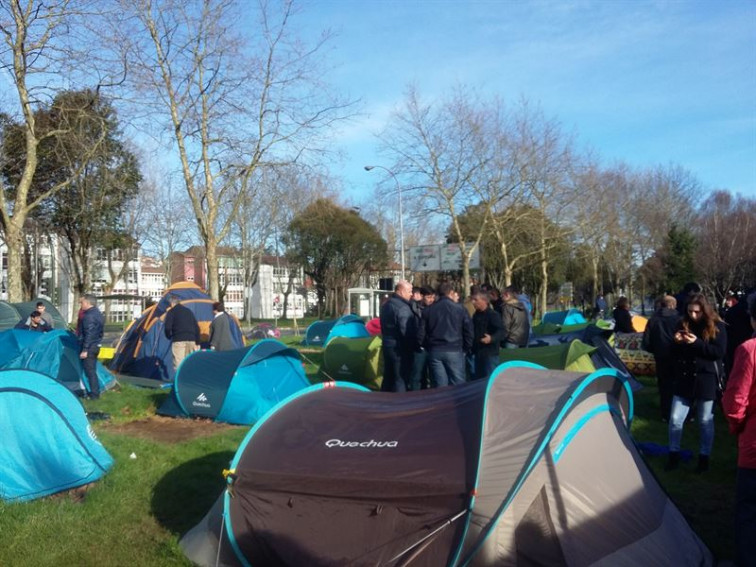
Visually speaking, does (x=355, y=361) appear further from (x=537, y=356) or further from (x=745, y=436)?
(x=745, y=436)

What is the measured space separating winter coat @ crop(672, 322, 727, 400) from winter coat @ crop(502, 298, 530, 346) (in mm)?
3485

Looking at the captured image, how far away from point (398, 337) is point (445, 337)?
930 millimetres

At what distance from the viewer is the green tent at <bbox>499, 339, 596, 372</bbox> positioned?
8.92m

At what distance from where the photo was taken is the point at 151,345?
13211 mm

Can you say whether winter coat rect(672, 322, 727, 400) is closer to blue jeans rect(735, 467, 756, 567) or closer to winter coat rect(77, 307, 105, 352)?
blue jeans rect(735, 467, 756, 567)

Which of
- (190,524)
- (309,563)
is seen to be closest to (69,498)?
(190,524)

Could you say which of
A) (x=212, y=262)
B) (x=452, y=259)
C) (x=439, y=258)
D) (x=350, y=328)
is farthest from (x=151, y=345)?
(x=439, y=258)

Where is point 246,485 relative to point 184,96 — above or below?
below

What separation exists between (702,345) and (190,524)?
15.4 feet

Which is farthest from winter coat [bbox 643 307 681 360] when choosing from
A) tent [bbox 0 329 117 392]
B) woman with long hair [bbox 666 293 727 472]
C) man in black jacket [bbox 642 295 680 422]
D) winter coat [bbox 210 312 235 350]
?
tent [bbox 0 329 117 392]

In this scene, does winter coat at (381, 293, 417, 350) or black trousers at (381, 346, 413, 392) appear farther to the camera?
black trousers at (381, 346, 413, 392)

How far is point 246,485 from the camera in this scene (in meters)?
4.48

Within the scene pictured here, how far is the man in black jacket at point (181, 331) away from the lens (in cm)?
1195

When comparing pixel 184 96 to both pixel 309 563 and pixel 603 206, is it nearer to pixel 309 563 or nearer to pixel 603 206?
pixel 309 563
